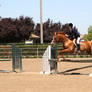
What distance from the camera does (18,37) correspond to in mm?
52344

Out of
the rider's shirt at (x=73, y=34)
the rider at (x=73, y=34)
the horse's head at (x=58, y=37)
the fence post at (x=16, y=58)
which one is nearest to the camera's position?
the fence post at (x=16, y=58)

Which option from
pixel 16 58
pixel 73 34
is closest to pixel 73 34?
pixel 73 34

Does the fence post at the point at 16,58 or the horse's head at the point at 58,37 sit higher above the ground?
the horse's head at the point at 58,37

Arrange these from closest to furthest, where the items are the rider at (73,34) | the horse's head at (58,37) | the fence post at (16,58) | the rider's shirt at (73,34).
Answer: the fence post at (16,58)
the rider at (73,34)
the rider's shirt at (73,34)
the horse's head at (58,37)

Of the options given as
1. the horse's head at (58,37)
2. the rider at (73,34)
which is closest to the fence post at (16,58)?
the horse's head at (58,37)

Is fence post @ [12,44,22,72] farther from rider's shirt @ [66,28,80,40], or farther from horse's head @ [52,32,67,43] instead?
rider's shirt @ [66,28,80,40]

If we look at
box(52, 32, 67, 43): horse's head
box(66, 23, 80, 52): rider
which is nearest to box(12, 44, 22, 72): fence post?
box(52, 32, 67, 43): horse's head

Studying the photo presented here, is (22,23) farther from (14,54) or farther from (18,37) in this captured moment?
(14,54)

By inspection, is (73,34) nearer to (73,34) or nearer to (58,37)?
(73,34)

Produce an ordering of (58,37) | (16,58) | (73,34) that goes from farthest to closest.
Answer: (58,37), (73,34), (16,58)

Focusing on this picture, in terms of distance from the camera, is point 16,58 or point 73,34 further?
point 73,34

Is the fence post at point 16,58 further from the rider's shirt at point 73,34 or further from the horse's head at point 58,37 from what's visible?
the rider's shirt at point 73,34

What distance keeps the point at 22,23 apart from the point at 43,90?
49.5 meters

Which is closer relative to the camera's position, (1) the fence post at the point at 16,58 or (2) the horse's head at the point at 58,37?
(1) the fence post at the point at 16,58
